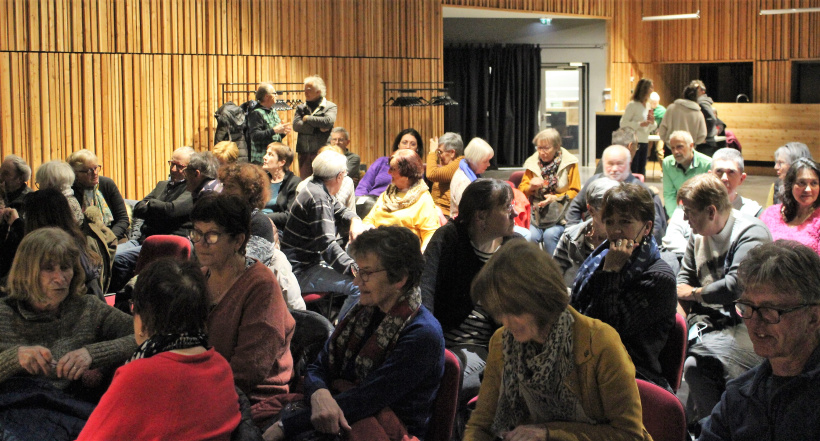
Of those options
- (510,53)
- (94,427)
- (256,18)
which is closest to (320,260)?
(94,427)

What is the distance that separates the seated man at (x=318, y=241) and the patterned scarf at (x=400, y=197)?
0.51 metres

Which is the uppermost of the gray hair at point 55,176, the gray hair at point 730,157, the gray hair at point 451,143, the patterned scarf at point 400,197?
the gray hair at point 451,143

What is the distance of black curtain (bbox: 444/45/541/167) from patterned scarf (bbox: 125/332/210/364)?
1329 centimetres

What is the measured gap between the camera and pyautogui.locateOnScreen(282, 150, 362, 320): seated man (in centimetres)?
491

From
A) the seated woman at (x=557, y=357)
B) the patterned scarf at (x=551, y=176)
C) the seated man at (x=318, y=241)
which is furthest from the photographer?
the patterned scarf at (x=551, y=176)

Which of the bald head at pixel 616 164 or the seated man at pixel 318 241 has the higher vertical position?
the bald head at pixel 616 164

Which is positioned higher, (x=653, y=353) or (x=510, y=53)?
(x=510, y=53)

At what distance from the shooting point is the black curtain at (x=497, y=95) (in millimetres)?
15445

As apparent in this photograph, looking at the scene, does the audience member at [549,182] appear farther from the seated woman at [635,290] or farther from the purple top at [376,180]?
the seated woman at [635,290]

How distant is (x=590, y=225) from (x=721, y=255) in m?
0.73

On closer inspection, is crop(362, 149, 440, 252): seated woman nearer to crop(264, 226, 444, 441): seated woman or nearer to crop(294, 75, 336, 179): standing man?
crop(264, 226, 444, 441): seated woman

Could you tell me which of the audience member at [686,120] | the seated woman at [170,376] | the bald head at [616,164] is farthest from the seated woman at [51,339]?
the audience member at [686,120]

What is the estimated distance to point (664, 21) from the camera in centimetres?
1669

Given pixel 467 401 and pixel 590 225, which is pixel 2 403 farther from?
pixel 590 225
